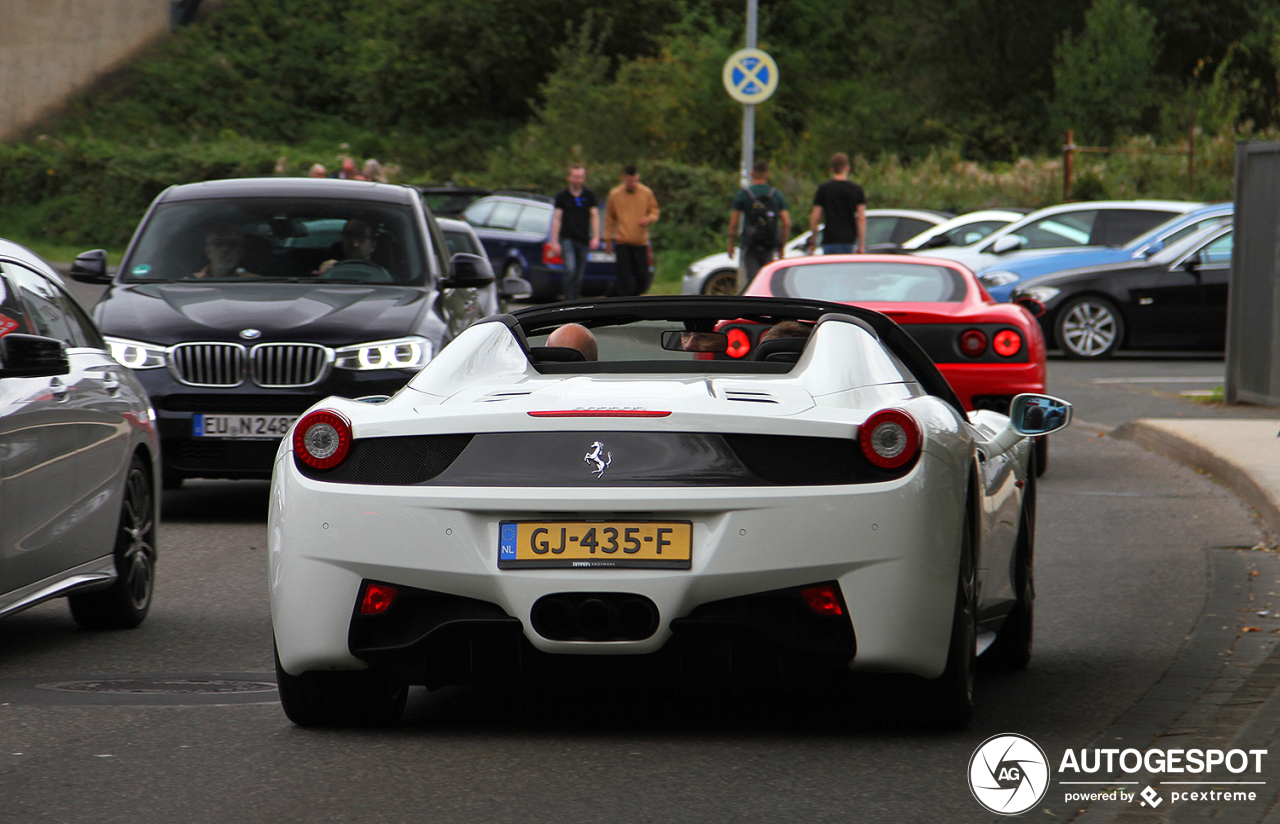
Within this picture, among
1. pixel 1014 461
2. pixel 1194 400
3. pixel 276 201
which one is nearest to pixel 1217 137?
pixel 1194 400

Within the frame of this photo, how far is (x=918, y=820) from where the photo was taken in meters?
4.40

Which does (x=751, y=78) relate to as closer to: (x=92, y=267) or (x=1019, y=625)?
(x=92, y=267)

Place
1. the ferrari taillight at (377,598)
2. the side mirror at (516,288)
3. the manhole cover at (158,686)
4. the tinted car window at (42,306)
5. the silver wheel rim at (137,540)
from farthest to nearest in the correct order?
1. the side mirror at (516,288)
2. the silver wheel rim at (137,540)
3. the tinted car window at (42,306)
4. the manhole cover at (158,686)
5. the ferrari taillight at (377,598)

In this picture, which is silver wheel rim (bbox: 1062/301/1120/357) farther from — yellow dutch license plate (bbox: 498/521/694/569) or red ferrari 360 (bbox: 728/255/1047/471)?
yellow dutch license plate (bbox: 498/521/694/569)

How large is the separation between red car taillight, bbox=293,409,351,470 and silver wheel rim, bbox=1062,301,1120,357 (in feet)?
58.4

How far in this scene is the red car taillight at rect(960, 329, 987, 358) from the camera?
40.3 ft

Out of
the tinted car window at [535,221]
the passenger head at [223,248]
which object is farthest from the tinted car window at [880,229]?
the passenger head at [223,248]

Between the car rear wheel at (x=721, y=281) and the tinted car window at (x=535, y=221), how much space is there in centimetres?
337

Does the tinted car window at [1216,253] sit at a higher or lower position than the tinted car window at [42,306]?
lower

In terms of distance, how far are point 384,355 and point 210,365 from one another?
0.87m

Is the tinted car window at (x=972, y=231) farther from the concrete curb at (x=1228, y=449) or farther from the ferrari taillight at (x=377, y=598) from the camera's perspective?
the ferrari taillight at (x=377, y=598)

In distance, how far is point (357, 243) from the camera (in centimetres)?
1138

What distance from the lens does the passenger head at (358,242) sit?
1135cm

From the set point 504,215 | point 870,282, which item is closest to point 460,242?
point 870,282
